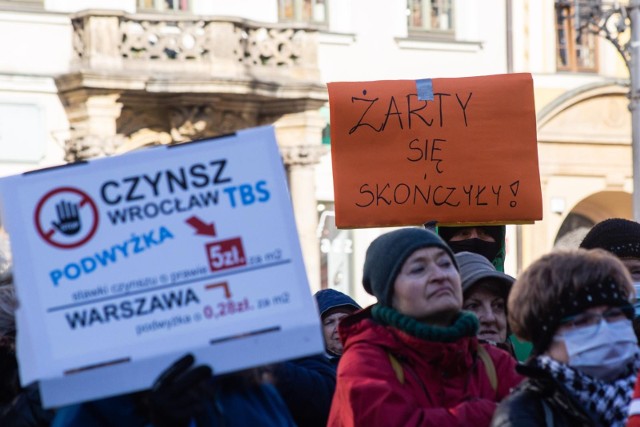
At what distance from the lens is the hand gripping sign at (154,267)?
3.92 metres

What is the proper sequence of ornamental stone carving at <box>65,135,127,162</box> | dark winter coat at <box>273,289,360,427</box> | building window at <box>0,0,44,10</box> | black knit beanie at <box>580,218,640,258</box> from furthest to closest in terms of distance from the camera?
1. building window at <box>0,0,44,10</box>
2. ornamental stone carving at <box>65,135,127,162</box>
3. black knit beanie at <box>580,218,640,258</box>
4. dark winter coat at <box>273,289,360,427</box>

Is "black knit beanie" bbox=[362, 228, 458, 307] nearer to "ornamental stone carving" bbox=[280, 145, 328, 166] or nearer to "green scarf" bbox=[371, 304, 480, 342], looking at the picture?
"green scarf" bbox=[371, 304, 480, 342]

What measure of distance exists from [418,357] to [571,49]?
71.8ft

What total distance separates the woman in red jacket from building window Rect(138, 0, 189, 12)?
1748cm

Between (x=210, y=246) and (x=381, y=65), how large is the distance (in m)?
20.1

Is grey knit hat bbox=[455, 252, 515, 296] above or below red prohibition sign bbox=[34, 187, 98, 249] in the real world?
below

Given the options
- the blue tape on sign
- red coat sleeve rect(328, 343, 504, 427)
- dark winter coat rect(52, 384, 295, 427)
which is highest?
the blue tape on sign

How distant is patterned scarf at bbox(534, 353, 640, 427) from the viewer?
4.19m

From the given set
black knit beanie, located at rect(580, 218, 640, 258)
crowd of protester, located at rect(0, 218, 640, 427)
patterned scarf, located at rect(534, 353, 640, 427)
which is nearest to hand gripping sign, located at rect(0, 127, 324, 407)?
crowd of protester, located at rect(0, 218, 640, 427)

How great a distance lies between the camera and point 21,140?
68.4 ft

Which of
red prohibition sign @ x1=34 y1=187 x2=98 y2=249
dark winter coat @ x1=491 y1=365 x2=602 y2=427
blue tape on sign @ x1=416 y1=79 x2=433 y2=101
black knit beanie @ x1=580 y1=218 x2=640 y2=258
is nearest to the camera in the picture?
red prohibition sign @ x1=34 y1=187 x2=98 y2=249

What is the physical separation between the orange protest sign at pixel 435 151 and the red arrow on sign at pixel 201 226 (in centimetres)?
291

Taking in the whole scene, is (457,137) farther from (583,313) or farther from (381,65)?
(381,65)

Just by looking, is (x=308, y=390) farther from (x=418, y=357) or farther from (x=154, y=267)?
(x=154, y=267)
